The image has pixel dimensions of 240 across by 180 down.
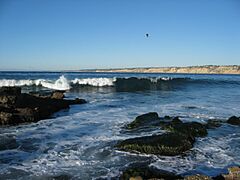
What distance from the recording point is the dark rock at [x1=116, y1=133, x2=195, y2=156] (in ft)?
24.1

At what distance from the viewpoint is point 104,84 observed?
128 feet

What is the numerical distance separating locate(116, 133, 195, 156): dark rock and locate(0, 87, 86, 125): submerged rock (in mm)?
5375

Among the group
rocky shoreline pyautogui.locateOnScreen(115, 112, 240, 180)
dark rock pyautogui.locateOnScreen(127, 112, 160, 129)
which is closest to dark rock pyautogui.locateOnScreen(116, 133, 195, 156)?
rocky shoreline pyautogui.locateOnScreen(115, 112, 240, 180)

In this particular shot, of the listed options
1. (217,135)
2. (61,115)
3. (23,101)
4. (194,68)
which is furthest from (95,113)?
(194,68)

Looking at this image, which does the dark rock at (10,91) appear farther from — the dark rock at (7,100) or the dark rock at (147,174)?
the dark rock at (147,174)

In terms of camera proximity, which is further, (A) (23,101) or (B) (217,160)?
(A) (23,101)

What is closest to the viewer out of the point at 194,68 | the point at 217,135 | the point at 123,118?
the point at 217,135

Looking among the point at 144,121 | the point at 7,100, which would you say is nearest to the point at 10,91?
the point at 7,100

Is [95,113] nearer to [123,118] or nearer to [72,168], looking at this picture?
[123,118]

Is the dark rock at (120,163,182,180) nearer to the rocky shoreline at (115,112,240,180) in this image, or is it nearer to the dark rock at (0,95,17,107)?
the rocky shoreline at (115,112,240,180)

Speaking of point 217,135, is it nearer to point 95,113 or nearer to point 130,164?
point 130,164

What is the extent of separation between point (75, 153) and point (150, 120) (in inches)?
188

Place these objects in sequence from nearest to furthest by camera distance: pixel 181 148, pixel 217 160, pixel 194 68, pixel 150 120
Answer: pixel 217 160 < pixel 181 148 < pixel 150 120 < pixel 194 68

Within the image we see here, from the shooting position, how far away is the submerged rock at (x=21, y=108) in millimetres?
11359
